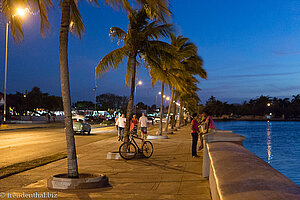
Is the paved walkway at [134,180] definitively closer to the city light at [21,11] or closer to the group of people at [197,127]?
the group of people at [197,127]

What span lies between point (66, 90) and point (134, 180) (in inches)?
120

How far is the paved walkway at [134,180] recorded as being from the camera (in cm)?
791

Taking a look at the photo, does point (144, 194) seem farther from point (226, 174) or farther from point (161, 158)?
point (161, 158)

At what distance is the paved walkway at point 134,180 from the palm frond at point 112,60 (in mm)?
3830

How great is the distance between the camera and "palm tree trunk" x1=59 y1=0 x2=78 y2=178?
877cm

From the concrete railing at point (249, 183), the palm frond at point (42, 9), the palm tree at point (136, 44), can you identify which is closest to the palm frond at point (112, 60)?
the palm tree at point (136, 44)

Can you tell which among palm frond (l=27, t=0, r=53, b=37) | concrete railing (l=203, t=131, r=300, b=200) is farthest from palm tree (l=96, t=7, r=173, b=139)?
concrete railing (l=203, t=131, r=300, b=200)

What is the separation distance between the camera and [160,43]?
50.7 ft

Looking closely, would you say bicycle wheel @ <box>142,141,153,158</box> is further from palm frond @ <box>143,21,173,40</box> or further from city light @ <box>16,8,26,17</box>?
city light @ <box>16,8,26,17</box>

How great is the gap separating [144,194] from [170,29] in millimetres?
9486

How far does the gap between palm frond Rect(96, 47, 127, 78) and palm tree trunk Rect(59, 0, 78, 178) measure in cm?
570

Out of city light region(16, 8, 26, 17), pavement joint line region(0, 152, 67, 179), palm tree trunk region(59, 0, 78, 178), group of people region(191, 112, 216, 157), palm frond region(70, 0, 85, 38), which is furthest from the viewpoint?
group of people region(191, 112, 216, 157)

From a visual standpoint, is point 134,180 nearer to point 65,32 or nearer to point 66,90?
point 66,90

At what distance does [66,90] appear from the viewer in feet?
29.2
